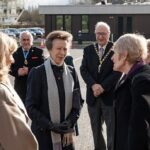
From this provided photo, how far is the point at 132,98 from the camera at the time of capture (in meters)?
4.28

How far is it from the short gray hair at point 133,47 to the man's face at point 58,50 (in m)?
1.11

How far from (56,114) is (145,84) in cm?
161

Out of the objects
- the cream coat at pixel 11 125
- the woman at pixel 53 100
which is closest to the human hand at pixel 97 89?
the woman at pixel 53 100

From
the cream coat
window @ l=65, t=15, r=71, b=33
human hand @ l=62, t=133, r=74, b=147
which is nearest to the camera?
the cream coat

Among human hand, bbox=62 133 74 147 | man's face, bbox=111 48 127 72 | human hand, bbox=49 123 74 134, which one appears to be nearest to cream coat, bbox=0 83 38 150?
man's face, bbox=111 48 127 72

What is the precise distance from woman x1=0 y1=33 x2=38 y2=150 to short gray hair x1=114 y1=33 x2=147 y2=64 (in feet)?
4.12

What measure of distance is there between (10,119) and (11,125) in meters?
0.05

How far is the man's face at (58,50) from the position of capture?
5.56 m

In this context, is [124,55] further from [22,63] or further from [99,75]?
[22,63]

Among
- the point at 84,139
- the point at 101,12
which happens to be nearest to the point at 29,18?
the point at 101,12

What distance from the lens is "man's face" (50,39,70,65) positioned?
5.56 m

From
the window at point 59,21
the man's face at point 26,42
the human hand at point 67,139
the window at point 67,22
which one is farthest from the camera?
the window at point 59,21

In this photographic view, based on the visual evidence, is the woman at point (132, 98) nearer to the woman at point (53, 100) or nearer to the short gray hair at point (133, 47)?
the short gray hair at point (133, 47)

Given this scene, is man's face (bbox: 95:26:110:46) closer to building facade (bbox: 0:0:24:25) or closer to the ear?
the ear
